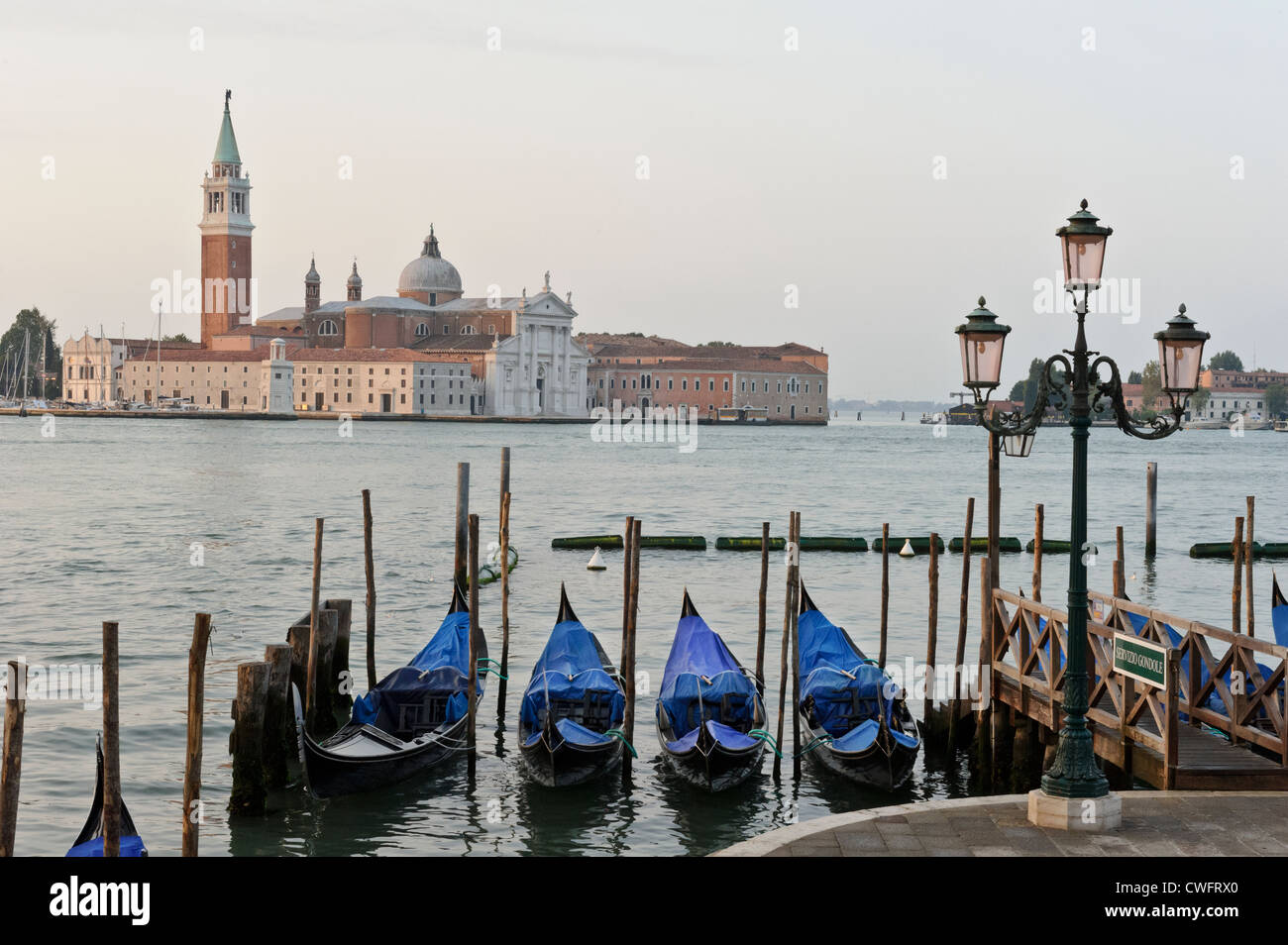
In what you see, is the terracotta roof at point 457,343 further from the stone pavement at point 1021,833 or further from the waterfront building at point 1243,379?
the stone pavement at point 1021,833

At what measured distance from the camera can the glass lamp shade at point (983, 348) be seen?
5566mm

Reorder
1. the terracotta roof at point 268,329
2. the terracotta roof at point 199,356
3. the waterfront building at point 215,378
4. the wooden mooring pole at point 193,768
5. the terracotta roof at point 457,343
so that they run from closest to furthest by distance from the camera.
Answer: the wooden mooring pole at point 193,768
the waterfront building at point 215,378
the terracotta roof at point 457,343
the terracotta roof at point 199,356
the terracotta roof at point 268,329

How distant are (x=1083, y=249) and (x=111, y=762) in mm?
3979

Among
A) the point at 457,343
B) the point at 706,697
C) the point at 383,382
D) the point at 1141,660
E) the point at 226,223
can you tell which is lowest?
the point at 706,697

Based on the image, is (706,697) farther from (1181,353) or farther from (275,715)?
(1181,353)

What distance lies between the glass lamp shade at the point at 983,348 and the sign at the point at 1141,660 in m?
1.61

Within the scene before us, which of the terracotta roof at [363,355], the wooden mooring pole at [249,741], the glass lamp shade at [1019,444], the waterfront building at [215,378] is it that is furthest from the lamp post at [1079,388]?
the waterfront building at [215,378]

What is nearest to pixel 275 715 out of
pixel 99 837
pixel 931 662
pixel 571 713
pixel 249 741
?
pixel 249 741

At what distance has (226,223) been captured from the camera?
81438 millimetres

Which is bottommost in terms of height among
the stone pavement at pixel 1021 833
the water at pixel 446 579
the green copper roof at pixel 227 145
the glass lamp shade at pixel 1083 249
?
the water at pixel 446 579

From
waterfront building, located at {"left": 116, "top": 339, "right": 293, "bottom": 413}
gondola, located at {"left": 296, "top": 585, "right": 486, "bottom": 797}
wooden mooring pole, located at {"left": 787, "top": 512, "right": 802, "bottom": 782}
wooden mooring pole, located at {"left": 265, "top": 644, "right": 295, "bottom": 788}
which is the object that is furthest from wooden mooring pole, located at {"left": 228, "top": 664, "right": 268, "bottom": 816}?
waterfront building, located at {"left": 116, "top": 339, "right": 293, "bottom": 413}

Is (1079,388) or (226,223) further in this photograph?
(226,223)

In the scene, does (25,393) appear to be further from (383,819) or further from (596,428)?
(383,819)
